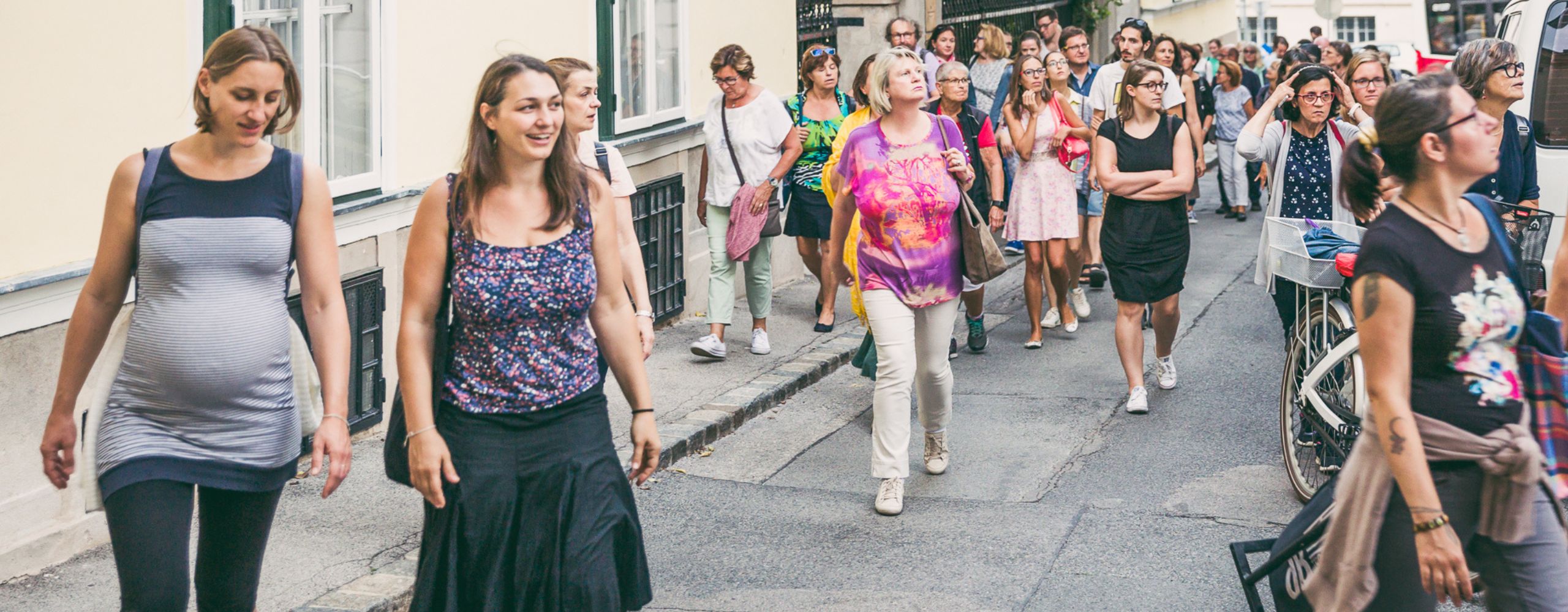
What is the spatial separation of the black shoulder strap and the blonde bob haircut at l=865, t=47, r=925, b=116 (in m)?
1.00

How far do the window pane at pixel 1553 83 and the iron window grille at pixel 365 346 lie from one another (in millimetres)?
5886

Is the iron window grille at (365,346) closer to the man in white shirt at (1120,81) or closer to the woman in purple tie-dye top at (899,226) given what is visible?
the woman in purple tie-dye top at (899,226)

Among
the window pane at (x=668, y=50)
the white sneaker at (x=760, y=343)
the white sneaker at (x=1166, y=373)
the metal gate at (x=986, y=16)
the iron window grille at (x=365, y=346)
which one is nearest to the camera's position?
the iron window grille at (x=365, y=346)

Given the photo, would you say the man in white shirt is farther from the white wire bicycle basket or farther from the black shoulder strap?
the black shoulder strap

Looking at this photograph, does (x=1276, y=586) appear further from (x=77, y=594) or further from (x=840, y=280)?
(x=77, y=594)

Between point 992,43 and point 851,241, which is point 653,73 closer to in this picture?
point 992,43

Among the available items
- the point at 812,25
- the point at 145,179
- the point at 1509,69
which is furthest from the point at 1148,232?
the point at 812,25

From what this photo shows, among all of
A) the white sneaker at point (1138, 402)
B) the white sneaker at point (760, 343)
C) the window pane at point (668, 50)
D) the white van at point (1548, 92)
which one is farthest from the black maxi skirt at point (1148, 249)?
the window pane at point (668, 50)


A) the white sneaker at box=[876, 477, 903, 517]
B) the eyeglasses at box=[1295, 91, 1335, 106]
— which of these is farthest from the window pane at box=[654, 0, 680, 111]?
the white sneaker at box=[876, 477, 903, 517]

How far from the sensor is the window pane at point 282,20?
21.0 ft

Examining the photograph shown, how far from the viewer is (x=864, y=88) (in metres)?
9.33

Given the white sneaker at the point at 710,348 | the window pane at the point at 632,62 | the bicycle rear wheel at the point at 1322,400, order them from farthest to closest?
the window pane at the point at 632,62 < the white sneaker at the point at 710,348 < the bicycle rear wheel at the point at 1322,400

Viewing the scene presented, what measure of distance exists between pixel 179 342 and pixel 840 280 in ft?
11.2

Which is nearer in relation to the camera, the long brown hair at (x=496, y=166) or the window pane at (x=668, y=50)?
the long brown hair at (x=496, y=166)
